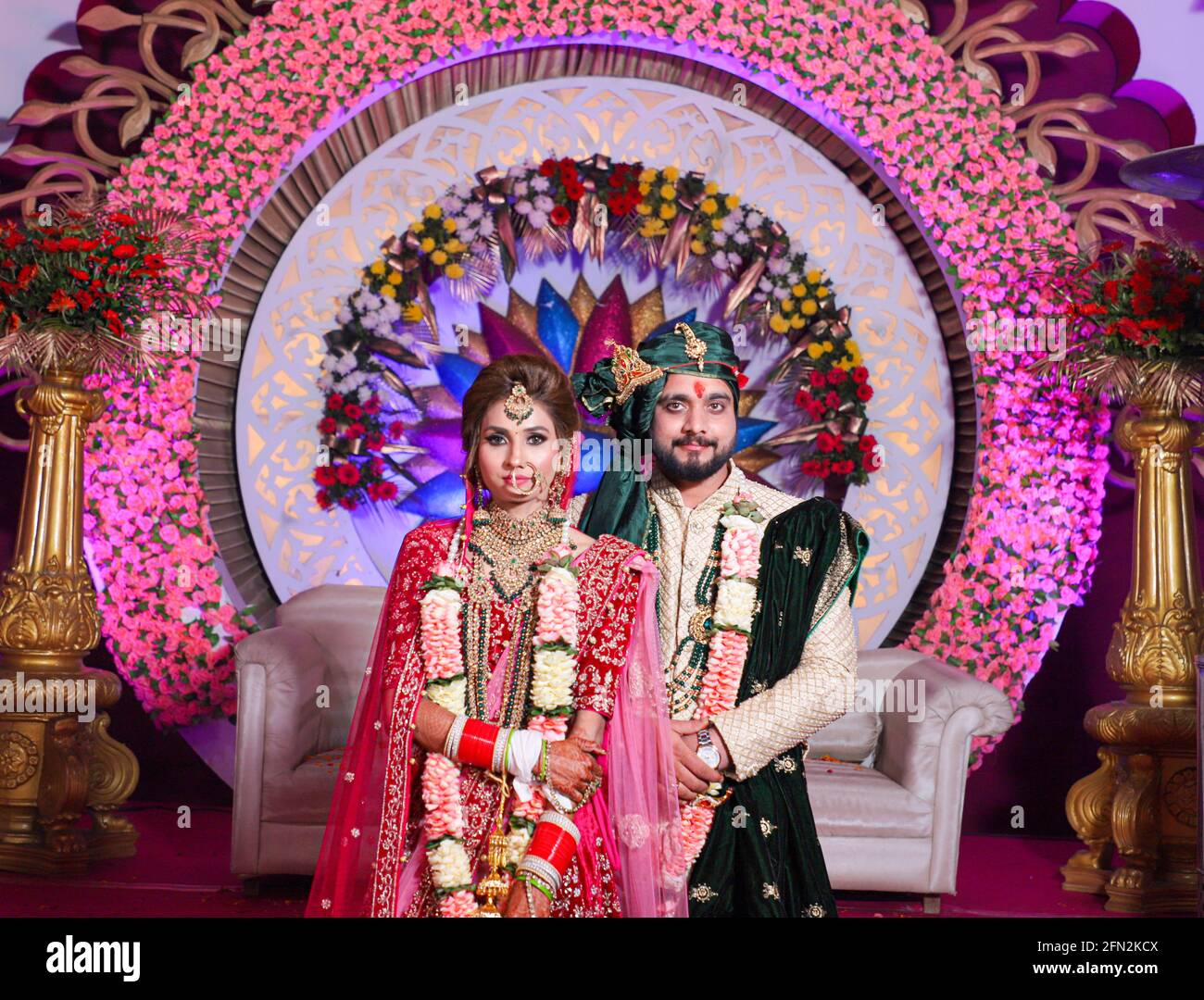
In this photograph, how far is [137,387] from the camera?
5207mm

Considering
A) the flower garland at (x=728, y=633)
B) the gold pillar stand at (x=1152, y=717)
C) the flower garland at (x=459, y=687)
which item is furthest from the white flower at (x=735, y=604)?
the gold pillar stand at (x=1152, y=717)

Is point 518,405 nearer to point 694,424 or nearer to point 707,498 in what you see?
point 694,424

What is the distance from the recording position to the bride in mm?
2338

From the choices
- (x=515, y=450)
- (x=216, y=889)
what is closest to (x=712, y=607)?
(x=515, y=450)

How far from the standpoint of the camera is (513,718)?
2.42 metres

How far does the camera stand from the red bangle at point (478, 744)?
2.34 metres

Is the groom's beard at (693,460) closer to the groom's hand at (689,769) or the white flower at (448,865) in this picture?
the groom's hand at (689,769)

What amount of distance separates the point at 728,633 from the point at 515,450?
→ 547 millimetres

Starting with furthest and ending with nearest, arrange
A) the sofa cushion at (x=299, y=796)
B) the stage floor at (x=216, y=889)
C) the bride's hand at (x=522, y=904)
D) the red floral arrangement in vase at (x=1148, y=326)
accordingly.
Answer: the red floral arrangement in vase at (x=1148, y=326) < the sofa cushion at (x=299, y=796) < the stage floor at (x=216, y=889) < the bride's hand at (x=522, y=904)

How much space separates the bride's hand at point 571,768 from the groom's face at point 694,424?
23.6 inches

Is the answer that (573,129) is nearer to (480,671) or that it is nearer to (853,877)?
(853,877)

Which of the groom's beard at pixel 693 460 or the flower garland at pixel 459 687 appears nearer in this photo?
the flower garland at pixel 459 687

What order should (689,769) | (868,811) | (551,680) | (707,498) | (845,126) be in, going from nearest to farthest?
(551,680), (689,769), (707,498), (868,811), (845,126)

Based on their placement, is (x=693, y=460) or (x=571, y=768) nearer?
(x=571, y=768)
